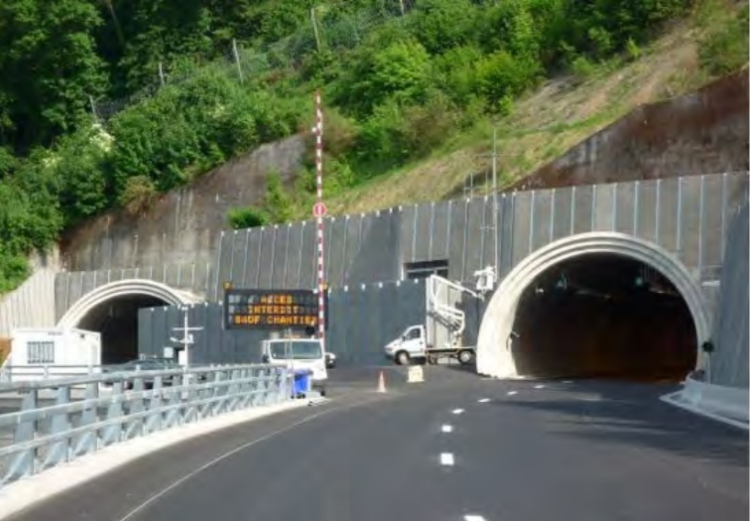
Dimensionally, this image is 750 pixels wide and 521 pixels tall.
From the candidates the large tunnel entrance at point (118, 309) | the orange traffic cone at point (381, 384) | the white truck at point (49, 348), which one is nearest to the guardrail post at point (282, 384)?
the orange traffic cone at point (381, 384)

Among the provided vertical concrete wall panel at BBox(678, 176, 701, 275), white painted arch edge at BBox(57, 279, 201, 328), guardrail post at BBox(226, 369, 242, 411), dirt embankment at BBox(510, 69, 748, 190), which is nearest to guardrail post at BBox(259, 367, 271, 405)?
guardrail post at BBox(226, 369, 242, 411)

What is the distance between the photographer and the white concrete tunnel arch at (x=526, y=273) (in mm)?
56656

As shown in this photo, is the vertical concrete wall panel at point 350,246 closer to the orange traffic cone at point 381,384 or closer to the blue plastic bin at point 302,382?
the orange traffic cone at point 381,384

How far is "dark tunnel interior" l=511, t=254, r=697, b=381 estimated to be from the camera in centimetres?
6397

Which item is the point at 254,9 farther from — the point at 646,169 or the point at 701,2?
the point at 646,169

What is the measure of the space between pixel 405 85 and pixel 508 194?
2749 centimetres

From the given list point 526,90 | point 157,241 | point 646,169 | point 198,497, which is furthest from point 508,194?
point 198,497

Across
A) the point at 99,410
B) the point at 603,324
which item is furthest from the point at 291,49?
the point at 99,410

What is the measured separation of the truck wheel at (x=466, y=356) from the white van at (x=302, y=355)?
15034mm

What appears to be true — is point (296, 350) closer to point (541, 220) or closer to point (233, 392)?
point (233, 392)

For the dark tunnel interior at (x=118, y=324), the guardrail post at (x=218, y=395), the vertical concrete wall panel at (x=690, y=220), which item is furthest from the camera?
the dark tunnel interior at (x=118, y=324)

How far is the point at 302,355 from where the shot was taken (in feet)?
162

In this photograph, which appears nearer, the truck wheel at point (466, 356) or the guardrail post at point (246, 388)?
the guardrail post at point (246, 388)

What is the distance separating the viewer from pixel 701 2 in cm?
8106
